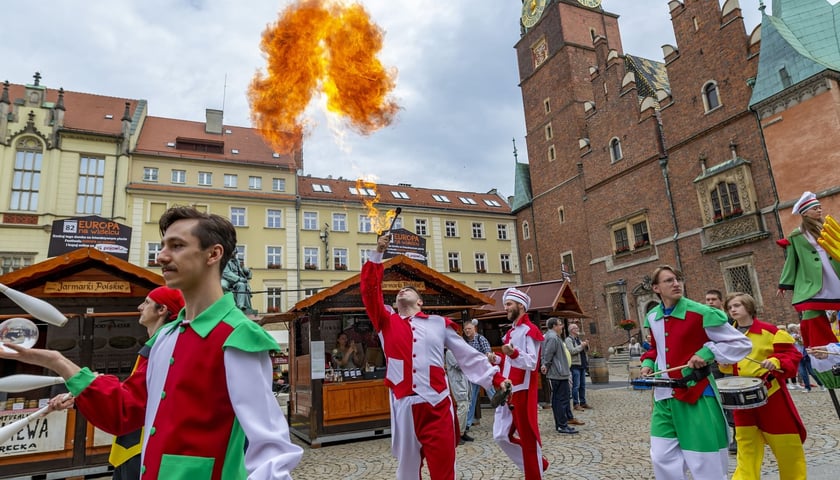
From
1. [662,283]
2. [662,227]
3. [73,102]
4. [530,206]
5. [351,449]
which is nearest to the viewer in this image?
[662,283]

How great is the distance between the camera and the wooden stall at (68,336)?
8258mm

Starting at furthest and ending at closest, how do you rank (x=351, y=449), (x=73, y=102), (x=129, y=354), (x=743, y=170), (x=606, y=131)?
1. (x=73, y=102)
2. (x=606, y=131)
3. (x=743, y=170)
4. (x=129, y=354)
5. (x=351, y=449)

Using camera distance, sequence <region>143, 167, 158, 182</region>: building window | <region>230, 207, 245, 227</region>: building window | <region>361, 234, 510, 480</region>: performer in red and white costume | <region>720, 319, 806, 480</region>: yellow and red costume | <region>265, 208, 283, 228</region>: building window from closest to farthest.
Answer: <region>720, 319, 806, 480</region>: yellow and red costume < <region>361, 234, 510, 480</region>: performer in red and white costume < <region>143, 167, 158, 182</region>: building window < <region>230, 207, 245, 227</region>: building window < <region>265, 208, 283, 228</region>: building window

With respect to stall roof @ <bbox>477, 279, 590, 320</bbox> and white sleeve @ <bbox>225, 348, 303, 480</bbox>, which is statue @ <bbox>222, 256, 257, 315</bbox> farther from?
white sleeve @ <bbox>225, 348, 303, 480</bbox>

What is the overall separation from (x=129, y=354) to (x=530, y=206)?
3402cm

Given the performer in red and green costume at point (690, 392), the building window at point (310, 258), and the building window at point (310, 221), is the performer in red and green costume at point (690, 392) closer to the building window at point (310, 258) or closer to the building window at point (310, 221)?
the building window at point (310, 258)

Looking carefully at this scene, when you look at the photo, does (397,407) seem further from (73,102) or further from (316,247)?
(73,102)

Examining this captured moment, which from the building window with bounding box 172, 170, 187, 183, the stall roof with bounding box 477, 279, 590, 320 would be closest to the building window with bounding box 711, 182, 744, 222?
the stall roof with bounding box 477, 279, 590, 320

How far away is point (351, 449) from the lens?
1017 centimetres

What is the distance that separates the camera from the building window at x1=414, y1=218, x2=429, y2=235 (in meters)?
41.0

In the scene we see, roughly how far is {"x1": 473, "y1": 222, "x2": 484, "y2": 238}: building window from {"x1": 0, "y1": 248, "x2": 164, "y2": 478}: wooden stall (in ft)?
113

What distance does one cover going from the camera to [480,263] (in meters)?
43.0

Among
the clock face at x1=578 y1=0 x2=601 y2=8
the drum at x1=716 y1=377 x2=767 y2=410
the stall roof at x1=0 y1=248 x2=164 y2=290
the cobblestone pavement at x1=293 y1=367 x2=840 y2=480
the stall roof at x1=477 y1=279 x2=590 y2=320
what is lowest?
the cobblestone pavement at x1=293 y1=367 x2=840 y2=480

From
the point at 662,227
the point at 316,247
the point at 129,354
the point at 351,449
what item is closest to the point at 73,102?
the point at 316,247
